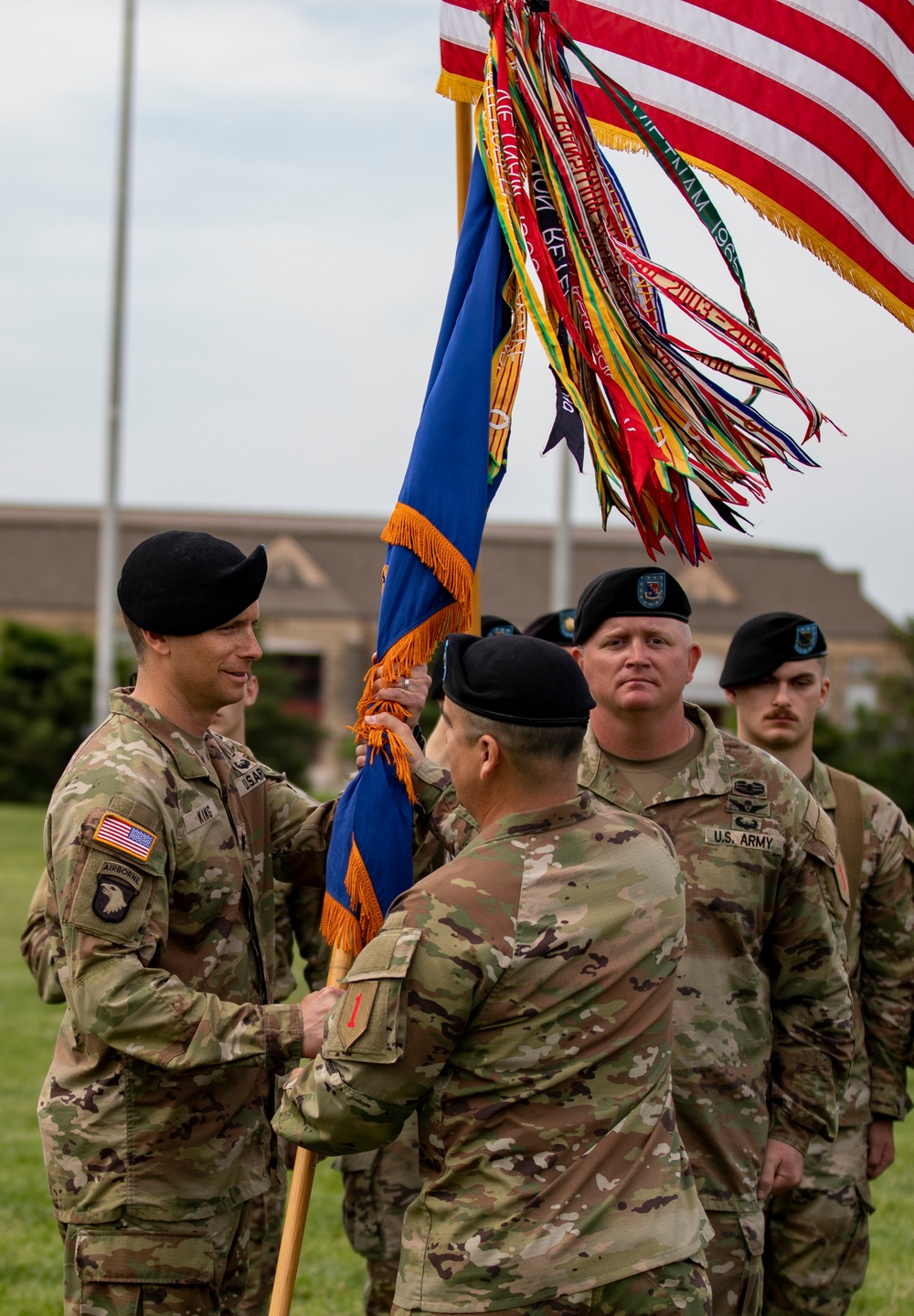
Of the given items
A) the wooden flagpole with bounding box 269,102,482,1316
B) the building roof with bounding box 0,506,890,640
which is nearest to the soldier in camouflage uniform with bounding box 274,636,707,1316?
the wooden flagpole with bounding box 269,102,482,1316

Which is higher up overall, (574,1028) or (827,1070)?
(574,1028)

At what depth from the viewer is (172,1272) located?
3.25m

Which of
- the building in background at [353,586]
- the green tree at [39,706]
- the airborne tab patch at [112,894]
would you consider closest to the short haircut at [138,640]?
the airborne tab patch at [112,894]

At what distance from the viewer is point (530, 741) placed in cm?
286

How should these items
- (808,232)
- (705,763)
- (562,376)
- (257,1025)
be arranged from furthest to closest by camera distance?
(808,232) → (705,763) → (562,376) → (257,1025)

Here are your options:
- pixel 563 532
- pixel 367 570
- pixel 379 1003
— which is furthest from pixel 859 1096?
pixel 367 570

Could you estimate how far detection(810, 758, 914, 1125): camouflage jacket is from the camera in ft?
16.0

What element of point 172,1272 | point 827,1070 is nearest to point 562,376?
point 827,1070

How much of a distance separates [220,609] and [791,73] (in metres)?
2.85

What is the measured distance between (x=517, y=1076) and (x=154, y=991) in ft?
2.80

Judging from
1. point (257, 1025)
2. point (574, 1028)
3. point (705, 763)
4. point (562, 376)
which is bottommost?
point (257, 1025)

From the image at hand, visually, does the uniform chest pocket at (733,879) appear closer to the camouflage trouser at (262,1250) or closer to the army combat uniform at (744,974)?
the army combat uniform at (744,974)

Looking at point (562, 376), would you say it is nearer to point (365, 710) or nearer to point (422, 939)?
point (365, 710)

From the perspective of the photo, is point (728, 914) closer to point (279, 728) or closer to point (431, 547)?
point (431, 547)
